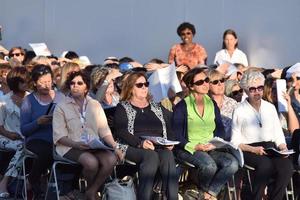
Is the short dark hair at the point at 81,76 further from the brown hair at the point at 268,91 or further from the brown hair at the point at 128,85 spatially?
the brown hair at the point at 268,91

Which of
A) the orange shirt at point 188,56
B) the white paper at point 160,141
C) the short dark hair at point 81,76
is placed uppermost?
the short dark hair at point 81,76

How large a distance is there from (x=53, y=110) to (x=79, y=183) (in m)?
0.89

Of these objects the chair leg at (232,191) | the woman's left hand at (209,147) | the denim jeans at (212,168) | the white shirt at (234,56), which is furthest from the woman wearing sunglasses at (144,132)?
the white shirt at (234,56)

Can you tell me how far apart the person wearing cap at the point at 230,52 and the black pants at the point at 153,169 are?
486 cm

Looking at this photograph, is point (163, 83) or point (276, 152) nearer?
point (276, 152)

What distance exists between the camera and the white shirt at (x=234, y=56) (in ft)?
55.6

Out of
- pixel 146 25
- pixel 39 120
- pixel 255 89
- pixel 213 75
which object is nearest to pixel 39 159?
pixel 39 120

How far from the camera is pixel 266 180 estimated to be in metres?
12.6

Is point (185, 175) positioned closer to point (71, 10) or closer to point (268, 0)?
point (268, 0)

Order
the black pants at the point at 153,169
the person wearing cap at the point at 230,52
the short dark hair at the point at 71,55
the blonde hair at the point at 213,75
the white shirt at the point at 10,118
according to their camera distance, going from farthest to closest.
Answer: the short dark hair at the point at 71,55, the person wearing cap at the point at 230,52, the white shirt at the point at 10,118, the blonde hair at the point at 213,75, the black pants at the point at 153,169

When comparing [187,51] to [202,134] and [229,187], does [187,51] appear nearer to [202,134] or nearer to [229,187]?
[202,134]

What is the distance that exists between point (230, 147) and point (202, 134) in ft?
1.27

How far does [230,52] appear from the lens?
1700 centimetres

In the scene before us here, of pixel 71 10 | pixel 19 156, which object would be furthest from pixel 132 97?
pixel 71 10
